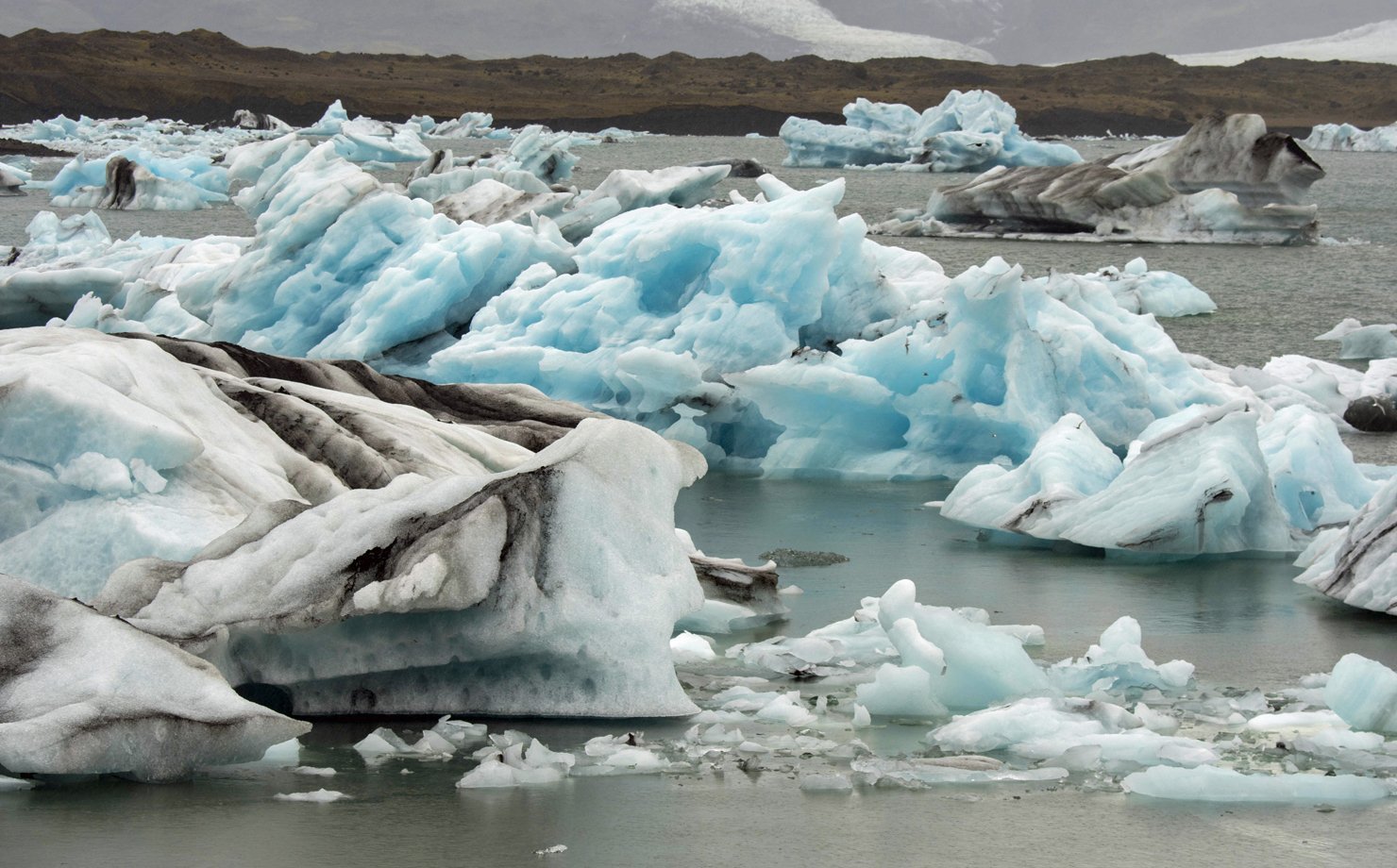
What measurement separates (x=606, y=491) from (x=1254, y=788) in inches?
75.7

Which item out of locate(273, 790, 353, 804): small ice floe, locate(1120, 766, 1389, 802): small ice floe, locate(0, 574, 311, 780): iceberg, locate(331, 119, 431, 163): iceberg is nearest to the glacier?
locate(1120, 766, 1389, 802): small ice floe

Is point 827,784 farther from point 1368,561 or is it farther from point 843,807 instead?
point 1368,561

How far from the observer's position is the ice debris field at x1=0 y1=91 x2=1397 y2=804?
4.41 meters

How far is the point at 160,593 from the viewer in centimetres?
484

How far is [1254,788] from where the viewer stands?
13.7 feet

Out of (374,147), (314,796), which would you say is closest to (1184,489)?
(314,796)

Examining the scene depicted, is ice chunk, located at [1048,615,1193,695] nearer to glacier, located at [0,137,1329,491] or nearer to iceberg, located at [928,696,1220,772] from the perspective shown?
iceberg, located at [928,696,1220,772]

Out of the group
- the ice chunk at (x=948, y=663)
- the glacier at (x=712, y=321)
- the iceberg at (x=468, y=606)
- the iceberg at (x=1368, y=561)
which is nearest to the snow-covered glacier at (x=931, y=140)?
the glacier at (x=712, y=321)

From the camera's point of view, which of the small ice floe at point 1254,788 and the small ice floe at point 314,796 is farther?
the small ice floe at point 1254,788

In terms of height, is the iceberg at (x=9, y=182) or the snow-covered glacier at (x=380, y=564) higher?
the iceberg at (x=9, y=182)

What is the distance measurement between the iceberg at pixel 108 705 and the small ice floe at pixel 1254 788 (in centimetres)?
217

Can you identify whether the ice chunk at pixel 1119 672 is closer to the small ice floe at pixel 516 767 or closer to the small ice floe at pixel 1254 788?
the small ice floe at pixel 1254 788

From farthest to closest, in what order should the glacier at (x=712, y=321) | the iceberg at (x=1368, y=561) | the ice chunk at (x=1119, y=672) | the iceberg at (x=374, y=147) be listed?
the iceberg at (x=374, y=147) → the glacier at (x=712, y=321) → the iceberg at (x=1368, y=561) → the ice chunk at (x=1119, y=672)

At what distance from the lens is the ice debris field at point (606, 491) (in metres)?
4.41
